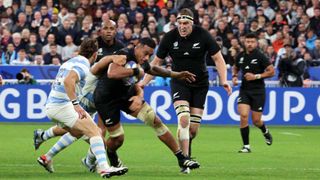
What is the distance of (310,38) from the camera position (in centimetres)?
2916

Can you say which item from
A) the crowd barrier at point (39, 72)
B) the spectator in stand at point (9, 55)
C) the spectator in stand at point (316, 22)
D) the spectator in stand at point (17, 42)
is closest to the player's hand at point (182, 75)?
the crowd barrier at point (39, 72)

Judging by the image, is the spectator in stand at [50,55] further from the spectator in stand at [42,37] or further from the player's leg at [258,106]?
the player's leg at [258,106]

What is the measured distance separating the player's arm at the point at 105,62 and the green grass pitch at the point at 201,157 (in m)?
1.52

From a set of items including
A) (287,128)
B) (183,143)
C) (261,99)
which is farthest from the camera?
(287,128)

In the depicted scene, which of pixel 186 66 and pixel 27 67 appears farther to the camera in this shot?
pixel 27 67

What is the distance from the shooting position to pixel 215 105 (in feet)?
85.5

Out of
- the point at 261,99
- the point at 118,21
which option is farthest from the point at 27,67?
the point at 261,99

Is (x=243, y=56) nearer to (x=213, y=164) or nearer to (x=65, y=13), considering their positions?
(x=213, y=164)

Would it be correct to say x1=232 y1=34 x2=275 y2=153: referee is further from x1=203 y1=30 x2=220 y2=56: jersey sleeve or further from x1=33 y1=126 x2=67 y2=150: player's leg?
x1=33 y1=126 x2=67 y2=150: player's leg

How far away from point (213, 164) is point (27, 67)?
1188cm

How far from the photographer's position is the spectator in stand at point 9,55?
90.4ft

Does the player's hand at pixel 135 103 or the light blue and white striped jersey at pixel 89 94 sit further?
the light blue and white striped jersey at pixel 89 94

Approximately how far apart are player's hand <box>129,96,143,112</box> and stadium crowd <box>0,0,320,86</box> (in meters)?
13.2

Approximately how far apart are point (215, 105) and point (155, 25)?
4.45 m
